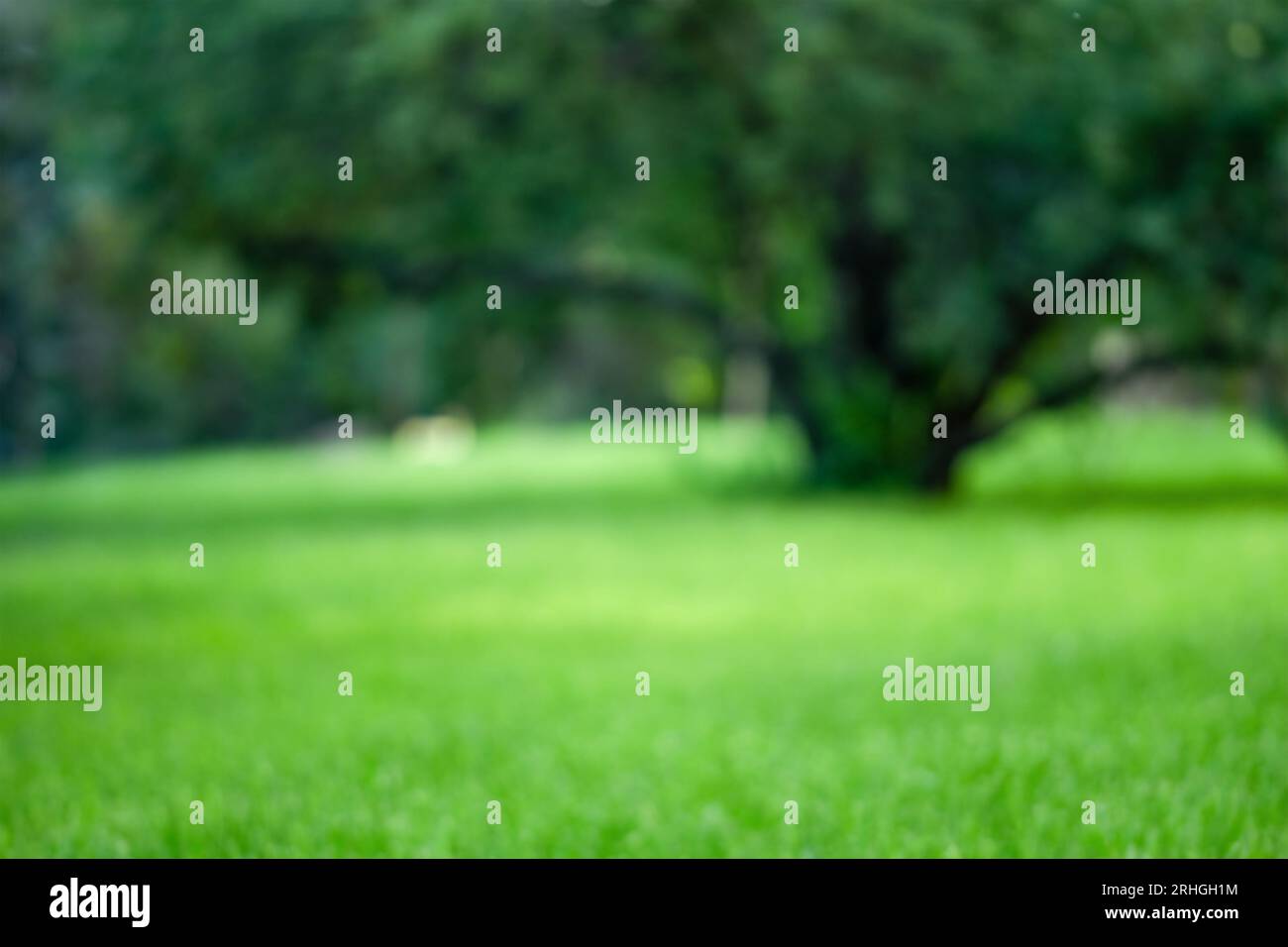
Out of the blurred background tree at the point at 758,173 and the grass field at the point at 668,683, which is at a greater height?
the blurred background tree at the point at 758,173

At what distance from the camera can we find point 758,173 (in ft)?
50.5

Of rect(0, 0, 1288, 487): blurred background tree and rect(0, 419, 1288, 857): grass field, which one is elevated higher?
rect(0, 0, 1288, 487): blurred background tree

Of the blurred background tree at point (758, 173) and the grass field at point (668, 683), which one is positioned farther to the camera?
the blurred background tree at point (758, 173)

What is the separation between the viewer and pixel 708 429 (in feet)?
145

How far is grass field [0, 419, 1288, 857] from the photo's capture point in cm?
490

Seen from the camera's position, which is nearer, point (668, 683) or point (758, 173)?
point (668, 683)

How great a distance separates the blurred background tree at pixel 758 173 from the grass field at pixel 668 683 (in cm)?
252

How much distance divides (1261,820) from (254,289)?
19.5 m

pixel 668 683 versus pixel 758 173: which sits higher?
pixel 758 173

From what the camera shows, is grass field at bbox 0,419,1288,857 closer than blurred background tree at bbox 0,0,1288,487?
Yes

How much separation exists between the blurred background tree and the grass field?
99.3 inches

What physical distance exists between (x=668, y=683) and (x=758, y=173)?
870 centimetres

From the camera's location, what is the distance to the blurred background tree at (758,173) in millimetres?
14078

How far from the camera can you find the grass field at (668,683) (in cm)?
490
